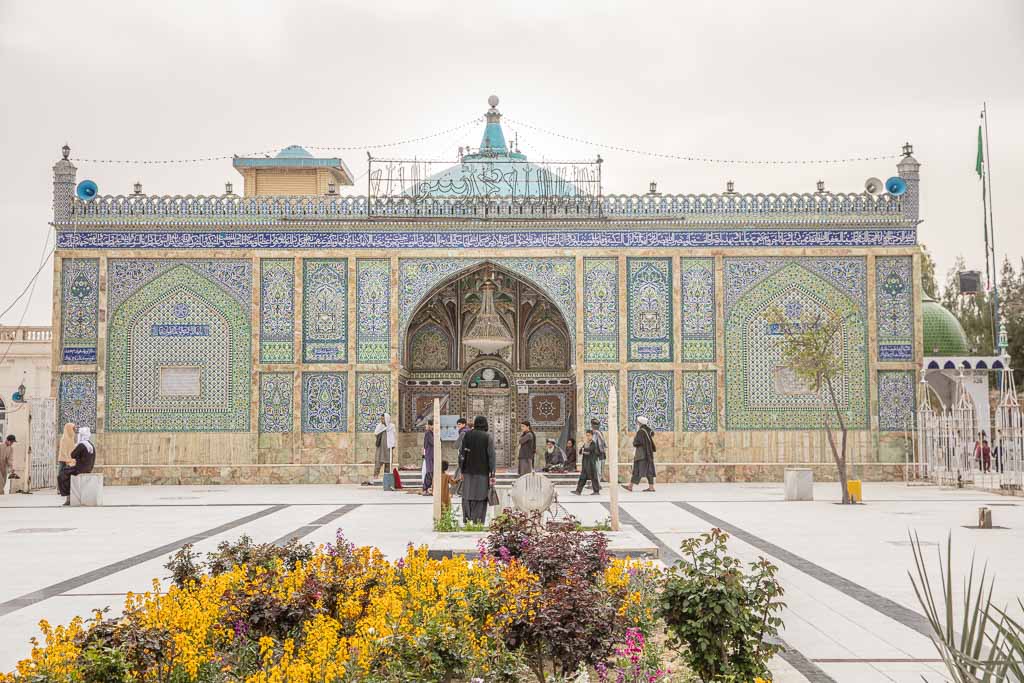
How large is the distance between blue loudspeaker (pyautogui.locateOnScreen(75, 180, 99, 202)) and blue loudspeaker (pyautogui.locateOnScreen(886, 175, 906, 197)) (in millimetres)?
16367

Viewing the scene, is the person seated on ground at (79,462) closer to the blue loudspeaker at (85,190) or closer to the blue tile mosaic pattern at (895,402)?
the blue loudspeaker at (85,190)

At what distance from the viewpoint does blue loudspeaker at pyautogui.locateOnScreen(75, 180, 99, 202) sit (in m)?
21.1

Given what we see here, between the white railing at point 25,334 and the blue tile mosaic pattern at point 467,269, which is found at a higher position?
the blue tile mosaic pattern at point 467,269

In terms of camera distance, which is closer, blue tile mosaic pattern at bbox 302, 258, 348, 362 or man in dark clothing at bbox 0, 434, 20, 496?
man in dark clothing at bbox 0, 434, 20, 496

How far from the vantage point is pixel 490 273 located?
2227 cm

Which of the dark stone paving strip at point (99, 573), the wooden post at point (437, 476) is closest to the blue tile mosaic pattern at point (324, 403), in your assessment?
the dark stone paving strip at point (99, 573)

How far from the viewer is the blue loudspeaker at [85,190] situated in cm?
2108

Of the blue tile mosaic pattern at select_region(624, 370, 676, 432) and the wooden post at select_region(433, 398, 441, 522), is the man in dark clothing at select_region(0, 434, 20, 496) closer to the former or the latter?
the wooden post at select_region(433, 398, 441, 522)

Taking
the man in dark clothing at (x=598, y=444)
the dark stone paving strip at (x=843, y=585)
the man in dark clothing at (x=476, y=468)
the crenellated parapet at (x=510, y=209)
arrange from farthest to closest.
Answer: the crenellated parapet at (x=510, y=209), the man in dark clothing at (x=598, y=444), the man in dark clothing at (x=476, y=468), the dark stone paving strip at (x=843, y=585)

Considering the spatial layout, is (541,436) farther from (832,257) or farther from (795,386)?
(832,257)

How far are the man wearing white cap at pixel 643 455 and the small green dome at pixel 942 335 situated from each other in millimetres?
11452

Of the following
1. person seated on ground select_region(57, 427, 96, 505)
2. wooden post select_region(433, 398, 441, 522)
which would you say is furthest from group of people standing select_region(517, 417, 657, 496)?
person seated on ground select_region(57, 427, 96, 505)

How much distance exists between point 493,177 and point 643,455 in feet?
29.2

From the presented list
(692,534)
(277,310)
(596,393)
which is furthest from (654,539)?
(277,310)
